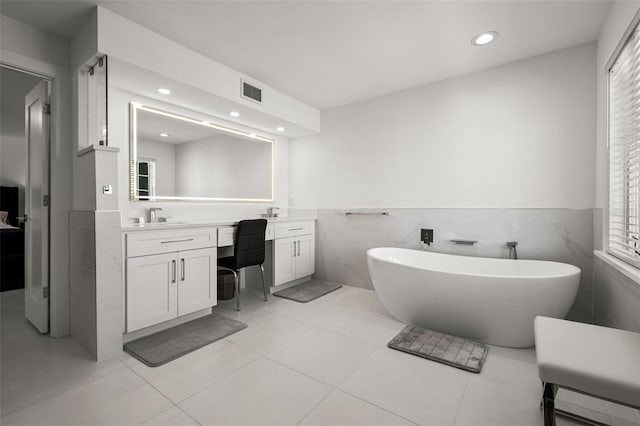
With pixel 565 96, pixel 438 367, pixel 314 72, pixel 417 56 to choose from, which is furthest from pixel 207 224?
pixel 565 96

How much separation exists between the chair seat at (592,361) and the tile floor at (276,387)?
18.6 inches

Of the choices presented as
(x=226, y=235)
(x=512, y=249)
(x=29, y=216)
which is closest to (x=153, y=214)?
(x=226, y=235)

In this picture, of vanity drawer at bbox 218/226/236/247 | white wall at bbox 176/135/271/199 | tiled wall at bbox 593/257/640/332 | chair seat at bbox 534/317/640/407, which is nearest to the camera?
chair seat at bbox 534/317/640/407

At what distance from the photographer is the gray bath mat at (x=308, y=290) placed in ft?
10.8

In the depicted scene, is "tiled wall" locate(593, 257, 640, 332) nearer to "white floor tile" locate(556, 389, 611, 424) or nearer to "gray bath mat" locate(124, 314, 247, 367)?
"white floor tile" locate(556, 389, 611, 424)

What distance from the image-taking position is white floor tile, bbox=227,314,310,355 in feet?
7.11

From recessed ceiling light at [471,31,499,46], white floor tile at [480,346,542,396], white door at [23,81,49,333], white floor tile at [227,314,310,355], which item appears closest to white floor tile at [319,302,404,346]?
white floor tile at [227,314,310,355]

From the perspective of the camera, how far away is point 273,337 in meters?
2.30

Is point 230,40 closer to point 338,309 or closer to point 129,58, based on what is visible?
point 129,58

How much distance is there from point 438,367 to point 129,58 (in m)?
3.05

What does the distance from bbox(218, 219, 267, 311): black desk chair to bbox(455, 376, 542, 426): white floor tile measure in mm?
2088

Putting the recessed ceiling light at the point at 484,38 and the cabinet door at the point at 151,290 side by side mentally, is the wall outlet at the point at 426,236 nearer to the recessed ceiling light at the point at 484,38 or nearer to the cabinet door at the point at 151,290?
the recessed ceiling light at the point at 484,38

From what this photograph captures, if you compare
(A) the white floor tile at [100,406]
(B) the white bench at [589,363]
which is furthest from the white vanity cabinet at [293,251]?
(B) the white bench at [589,363]

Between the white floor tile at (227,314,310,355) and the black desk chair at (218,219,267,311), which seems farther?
the black desk chair at (218,219,267,311)
